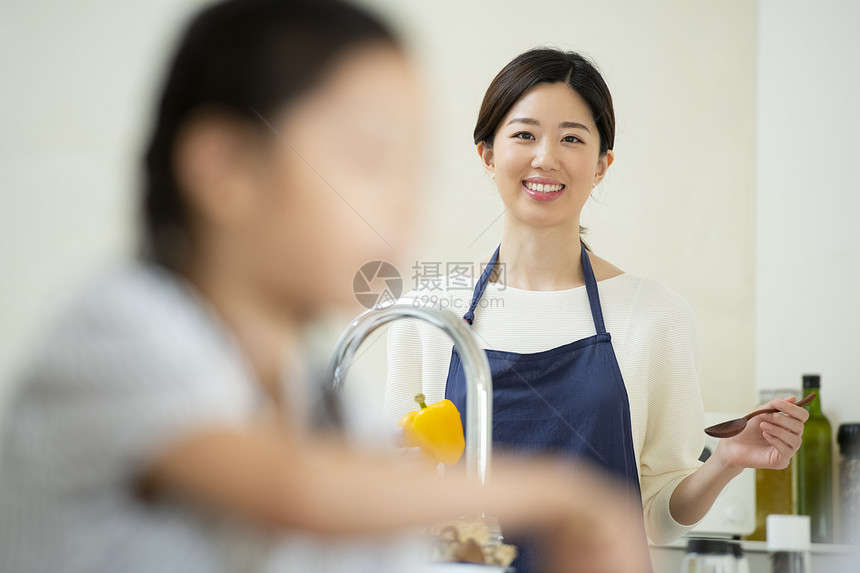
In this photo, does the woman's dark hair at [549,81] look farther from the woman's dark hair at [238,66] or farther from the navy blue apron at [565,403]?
the woman's dark hair at [238,66]

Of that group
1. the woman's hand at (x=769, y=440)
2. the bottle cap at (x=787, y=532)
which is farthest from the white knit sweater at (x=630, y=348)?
the bottle cap at (x=787, y=532)

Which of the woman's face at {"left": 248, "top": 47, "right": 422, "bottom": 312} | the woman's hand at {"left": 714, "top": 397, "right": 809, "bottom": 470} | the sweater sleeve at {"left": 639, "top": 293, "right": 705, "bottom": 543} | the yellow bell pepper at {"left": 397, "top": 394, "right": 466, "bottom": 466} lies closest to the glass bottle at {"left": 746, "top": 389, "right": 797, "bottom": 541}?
the sweater sleeve at {"left": 639, "top": 293, "right": 705, "bottom": 543}

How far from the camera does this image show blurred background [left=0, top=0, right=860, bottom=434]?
1161 mm

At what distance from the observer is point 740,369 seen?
1.28m

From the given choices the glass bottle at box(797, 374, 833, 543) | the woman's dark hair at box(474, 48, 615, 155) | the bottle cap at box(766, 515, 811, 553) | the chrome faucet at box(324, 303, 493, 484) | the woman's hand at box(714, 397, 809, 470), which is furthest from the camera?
the glass bottle at box(797, 374, 833, 543)

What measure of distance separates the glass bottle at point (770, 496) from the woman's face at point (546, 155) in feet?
1.95

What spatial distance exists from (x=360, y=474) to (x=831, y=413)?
1.13 metres

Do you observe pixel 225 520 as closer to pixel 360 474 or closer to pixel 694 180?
pixel 360 474

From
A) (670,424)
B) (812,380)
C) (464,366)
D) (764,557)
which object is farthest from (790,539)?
(464,366)

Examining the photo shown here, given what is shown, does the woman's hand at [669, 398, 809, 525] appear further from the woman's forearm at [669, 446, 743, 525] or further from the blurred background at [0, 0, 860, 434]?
the blurred background at [0, 0, 860, 434]

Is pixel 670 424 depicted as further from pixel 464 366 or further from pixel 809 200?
pixel 809 200

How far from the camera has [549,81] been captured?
0.79m

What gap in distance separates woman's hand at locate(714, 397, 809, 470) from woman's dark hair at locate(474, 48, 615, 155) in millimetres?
332

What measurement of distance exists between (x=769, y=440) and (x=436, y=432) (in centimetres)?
26
